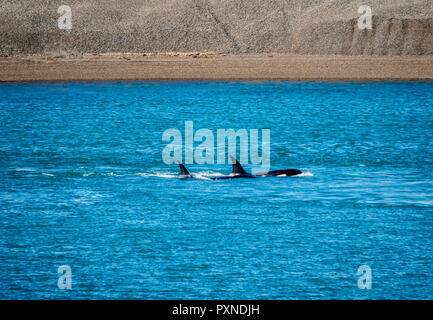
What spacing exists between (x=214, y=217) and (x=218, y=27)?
81.2 meters

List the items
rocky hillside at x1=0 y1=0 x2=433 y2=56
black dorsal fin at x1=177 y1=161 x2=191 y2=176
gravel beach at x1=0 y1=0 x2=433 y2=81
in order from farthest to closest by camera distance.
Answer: rocky hillside at x1=0 y1=0 x2=433 y2=56 < gravel beach at x1=0 y1=0 x2=433 y2=81 < black dorsal fin at x1=177 y1=161 x2=191 y2=176

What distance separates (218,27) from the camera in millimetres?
107250

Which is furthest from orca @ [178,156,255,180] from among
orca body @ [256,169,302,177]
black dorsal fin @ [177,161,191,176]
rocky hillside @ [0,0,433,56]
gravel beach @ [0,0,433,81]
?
rocky hillside @ [0,0,433,56]

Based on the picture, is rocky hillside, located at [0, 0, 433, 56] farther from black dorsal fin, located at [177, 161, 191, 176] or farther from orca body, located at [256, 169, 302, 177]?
black dorsal fin, located at [177, 161, 191, 176]

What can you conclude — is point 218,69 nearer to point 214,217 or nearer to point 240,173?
point 240,173

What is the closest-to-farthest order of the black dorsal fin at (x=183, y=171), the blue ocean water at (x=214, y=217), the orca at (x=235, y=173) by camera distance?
the blue ocean water at (x=214, y=217)
the orca at (x=235, y=173)
the black dorsal fin at (x=183, y=171)

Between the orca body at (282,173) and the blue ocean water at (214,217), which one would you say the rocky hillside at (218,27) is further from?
the orca body at (282,173)

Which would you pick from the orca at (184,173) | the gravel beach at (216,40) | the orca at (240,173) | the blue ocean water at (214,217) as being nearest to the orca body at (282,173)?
the orca at (240,173)

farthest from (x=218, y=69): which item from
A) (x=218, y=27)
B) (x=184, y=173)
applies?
(x=184, y=173)

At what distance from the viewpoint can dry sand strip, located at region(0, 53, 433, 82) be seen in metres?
84.1

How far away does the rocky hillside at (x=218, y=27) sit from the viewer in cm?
9775

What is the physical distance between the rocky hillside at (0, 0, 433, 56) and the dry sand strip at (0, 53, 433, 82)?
849 centimetres

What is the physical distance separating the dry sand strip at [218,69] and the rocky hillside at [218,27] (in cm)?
849
